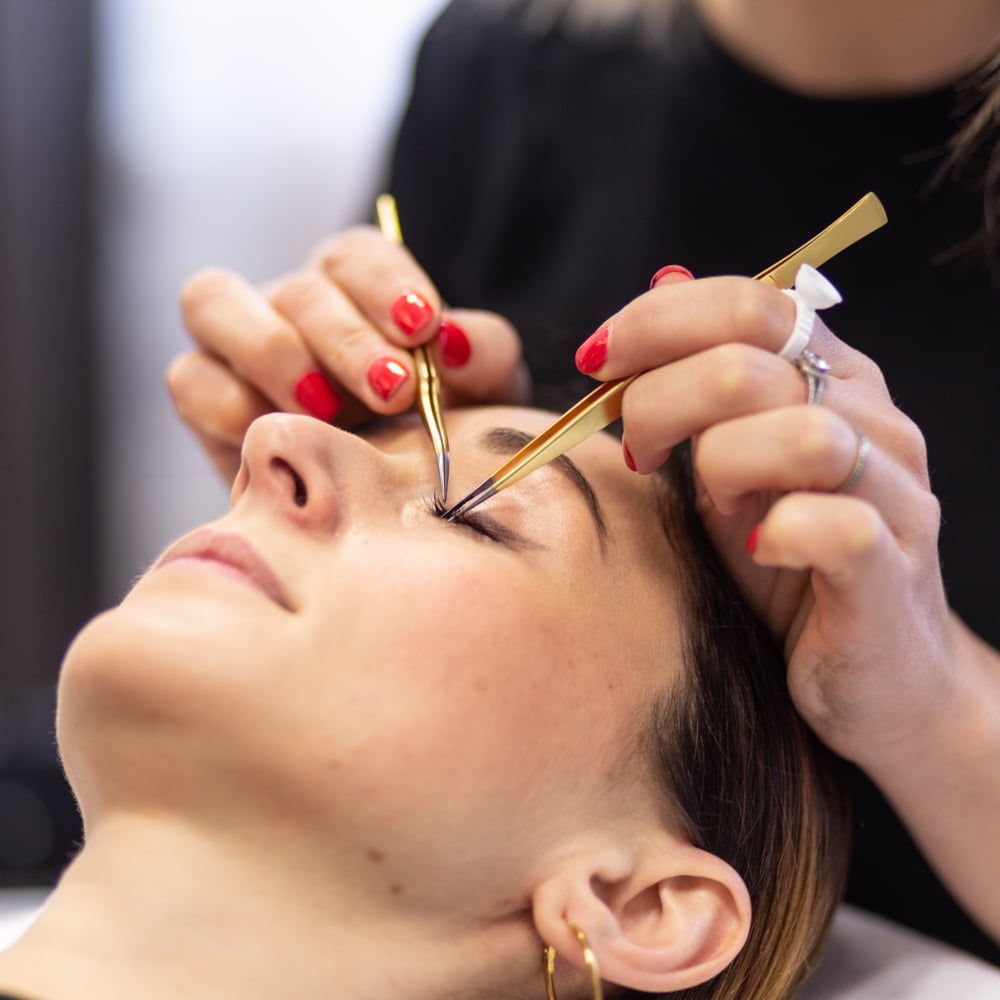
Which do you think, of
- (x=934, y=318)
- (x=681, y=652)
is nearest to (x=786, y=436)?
(x=681, y=652)

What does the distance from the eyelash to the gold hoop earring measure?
0.28 metres

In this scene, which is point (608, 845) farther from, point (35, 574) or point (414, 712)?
point (35, 574)

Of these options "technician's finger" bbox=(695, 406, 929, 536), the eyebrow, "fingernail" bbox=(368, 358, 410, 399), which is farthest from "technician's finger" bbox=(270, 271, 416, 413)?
"technician's finger" bbox=(695, 406, 929, 536)

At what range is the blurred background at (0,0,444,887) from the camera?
197cm

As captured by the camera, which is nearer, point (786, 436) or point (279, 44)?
point (786, 436)

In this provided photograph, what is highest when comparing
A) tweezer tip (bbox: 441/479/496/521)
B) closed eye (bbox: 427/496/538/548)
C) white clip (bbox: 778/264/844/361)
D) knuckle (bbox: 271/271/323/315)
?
white clip (bbox: 778/264/844/361)

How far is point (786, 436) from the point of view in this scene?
67 cm

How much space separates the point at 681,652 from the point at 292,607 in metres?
0.31

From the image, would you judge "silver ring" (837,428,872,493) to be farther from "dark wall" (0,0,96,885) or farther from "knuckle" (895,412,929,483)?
"dark wall" (0,0,96,885)

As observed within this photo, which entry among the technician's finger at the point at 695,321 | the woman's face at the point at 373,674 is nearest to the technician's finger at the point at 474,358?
the woman's face at the point at 373,674

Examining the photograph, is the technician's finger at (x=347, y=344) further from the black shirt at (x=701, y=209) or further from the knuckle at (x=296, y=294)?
the black shirt at (x=701, y=209)

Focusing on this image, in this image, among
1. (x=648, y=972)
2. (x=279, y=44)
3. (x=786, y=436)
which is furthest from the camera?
(x=279, y=44)

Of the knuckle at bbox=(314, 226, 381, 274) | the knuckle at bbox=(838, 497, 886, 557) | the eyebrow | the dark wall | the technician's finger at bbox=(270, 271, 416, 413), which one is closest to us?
the knuckle at bbox=(838, 497, 886, 557)

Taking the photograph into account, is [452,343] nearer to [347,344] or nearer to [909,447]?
[347,344]
